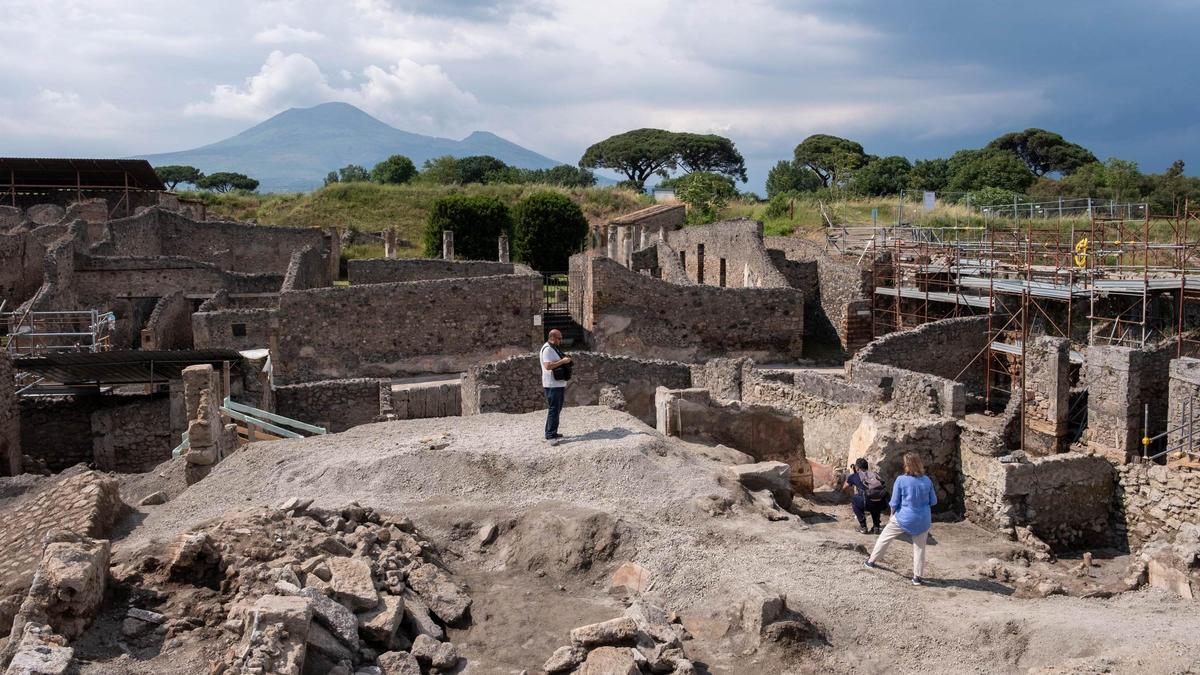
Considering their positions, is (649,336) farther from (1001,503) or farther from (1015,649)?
(1015,649)

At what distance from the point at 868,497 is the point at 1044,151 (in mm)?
78886

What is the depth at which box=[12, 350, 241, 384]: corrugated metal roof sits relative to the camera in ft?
55.7

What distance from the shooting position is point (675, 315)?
27.6 m

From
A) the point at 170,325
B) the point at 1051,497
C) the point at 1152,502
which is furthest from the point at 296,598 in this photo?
the point at 170,325

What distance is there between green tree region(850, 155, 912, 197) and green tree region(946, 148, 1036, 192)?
3291mm

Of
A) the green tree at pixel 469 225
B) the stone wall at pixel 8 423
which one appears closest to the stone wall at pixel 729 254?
the green tree at pixel 469 225

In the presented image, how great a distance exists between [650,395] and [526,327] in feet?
32.2

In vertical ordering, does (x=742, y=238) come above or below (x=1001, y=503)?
above

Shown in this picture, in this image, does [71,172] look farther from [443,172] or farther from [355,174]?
[355,174]

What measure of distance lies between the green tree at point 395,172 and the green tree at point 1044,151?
4785cm

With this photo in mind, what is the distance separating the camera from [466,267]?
3400 cm

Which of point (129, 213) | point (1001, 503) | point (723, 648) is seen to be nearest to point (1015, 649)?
point (723, 648)

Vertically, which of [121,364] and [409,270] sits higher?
[409,270]

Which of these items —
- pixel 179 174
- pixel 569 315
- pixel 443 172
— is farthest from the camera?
pixel 179 174
